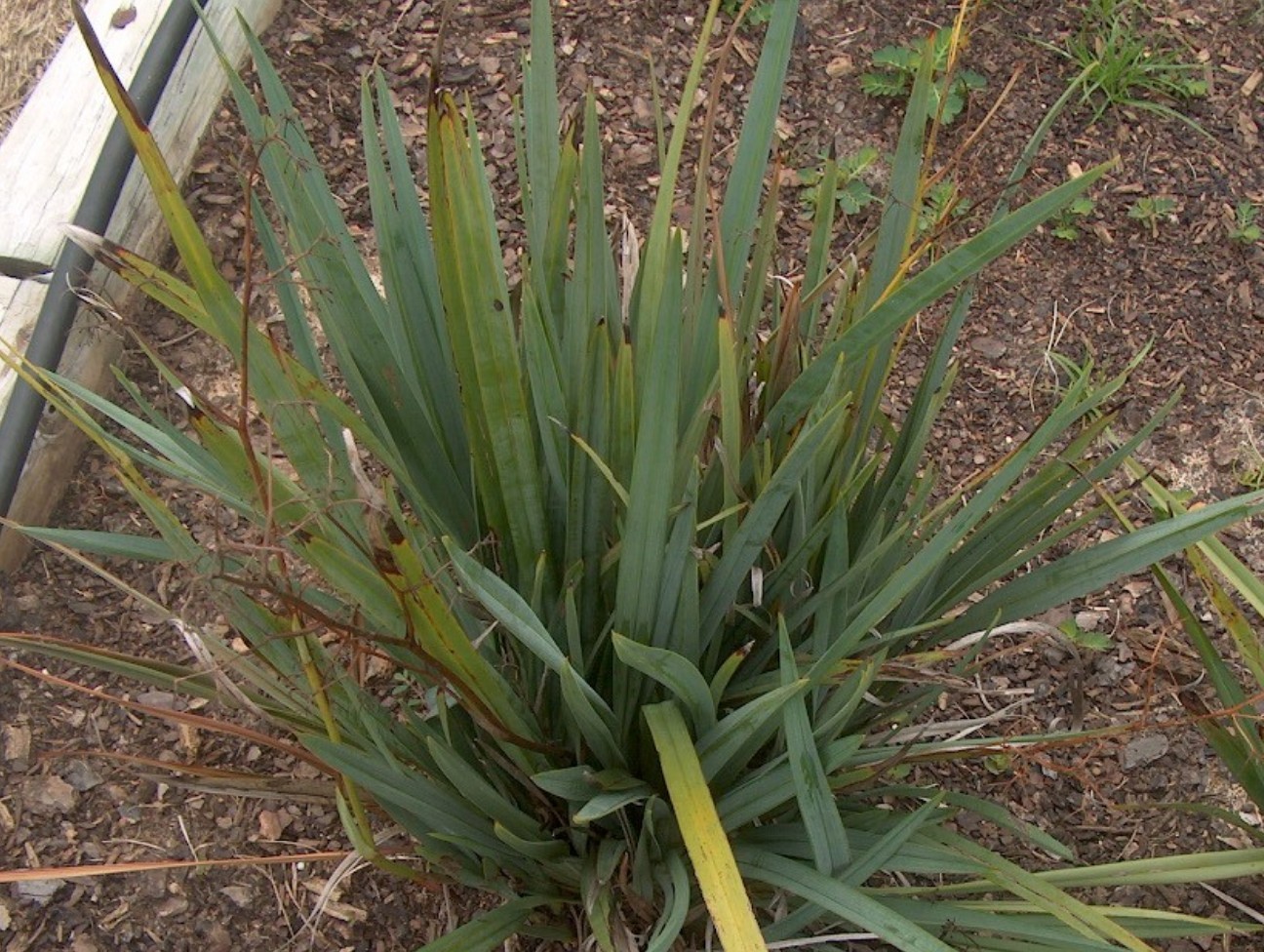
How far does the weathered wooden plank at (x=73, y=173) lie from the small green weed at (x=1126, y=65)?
1463 millimetres

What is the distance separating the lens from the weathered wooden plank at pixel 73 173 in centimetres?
170

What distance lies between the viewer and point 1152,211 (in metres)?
2.08

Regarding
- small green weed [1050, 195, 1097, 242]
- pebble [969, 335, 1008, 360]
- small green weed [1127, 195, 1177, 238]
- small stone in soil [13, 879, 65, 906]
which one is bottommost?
small stone in soil [13, 879, 65, 906]

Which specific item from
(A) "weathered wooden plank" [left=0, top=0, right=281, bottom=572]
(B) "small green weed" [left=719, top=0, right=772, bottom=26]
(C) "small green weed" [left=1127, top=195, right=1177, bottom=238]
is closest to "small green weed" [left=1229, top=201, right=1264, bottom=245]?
(C) "small green weed" [left=1127, top=195, right=1177, bottom=238]

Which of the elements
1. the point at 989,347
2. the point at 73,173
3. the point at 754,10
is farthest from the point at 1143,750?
the point at 73,173

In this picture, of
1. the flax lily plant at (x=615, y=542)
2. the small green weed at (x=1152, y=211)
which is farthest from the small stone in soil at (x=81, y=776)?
the small green weed at (x=1152, y=211)

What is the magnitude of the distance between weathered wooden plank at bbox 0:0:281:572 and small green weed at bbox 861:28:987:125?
3.50 ft

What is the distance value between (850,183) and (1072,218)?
0.40 m

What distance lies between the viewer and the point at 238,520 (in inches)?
67.4

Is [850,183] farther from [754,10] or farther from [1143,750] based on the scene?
[1143,750]

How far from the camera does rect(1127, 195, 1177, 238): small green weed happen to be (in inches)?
81.9

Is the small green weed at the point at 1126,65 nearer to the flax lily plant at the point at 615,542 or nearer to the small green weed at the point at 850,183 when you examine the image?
the small green weed at the point at 850,183

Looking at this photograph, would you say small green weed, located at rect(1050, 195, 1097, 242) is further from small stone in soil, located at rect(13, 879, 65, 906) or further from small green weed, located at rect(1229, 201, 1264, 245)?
small stone in soil, located at rect(13, 879, 65, 906)

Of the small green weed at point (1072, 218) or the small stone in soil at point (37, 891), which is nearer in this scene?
the small stone in soil at point (37, 891)
